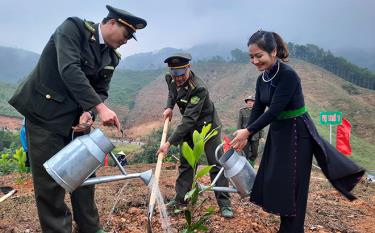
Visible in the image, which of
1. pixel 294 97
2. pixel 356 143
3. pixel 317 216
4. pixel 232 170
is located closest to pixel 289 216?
pixel 232 170

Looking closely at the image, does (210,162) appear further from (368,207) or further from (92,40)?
(368,207)

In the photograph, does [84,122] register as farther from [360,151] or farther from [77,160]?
[360,151]

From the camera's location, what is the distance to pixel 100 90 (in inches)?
111

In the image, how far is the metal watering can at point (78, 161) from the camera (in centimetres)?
219

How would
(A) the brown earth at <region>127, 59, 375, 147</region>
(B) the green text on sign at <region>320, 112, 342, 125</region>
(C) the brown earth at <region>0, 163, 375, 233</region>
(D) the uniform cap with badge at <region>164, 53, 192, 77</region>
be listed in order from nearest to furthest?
(C) the brown earth at <region>0, 163, 375, 233</region>
(D) the uniform cap with badge at <region>164, 53, 192, 77</region>
(B) the green text on sign at <region>320, 112, 342, 125</region>
(A) the brown earth at <region>127, 59, 375, 147</region>

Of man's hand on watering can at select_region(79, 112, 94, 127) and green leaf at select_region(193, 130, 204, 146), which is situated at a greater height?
man's hand on watering can at select_region(79, 112, 94, 127)

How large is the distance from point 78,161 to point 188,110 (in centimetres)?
Result: 163

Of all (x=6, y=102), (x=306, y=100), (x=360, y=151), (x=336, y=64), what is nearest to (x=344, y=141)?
(x=360, y=151)

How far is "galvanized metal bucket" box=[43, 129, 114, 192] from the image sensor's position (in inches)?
86.0

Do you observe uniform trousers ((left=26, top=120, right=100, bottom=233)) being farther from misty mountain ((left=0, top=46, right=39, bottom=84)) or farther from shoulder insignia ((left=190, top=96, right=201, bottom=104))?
misty mountain ((left=0, top=46, right=39, bottom=84))

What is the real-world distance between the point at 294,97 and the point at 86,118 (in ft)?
4.31

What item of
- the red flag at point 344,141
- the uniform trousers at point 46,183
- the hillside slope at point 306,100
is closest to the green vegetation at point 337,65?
the hillside slope at point 306,100

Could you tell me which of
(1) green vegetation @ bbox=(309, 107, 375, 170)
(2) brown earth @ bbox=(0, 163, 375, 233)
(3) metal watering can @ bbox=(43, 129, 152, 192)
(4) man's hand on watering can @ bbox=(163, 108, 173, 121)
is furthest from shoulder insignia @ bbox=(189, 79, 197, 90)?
(1) green vegetation @ bbox=(309, 107, 375, 170)

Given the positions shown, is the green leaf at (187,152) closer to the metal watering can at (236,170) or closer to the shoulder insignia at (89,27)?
the metal watering can at (236,170)
